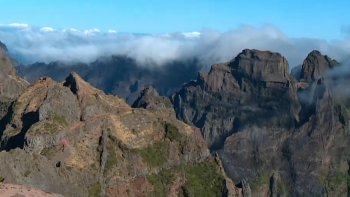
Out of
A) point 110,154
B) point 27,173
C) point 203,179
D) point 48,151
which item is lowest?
point 203,179

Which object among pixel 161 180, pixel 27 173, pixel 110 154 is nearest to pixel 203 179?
pixel 161 180

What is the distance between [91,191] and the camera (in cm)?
11912

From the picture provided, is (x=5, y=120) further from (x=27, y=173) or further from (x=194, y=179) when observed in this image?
(x=194, y=179)

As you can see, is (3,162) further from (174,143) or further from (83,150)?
(174,143)

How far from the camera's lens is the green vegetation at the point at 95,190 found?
119m

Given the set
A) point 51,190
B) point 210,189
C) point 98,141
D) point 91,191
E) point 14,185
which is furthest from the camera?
point 210,189

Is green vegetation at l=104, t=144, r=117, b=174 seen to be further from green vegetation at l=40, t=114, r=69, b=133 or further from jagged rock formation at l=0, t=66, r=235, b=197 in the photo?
green vegetation at l=40, t=114, r=69, b=133

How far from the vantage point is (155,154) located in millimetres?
133875

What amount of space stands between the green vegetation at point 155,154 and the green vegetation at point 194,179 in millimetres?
2312

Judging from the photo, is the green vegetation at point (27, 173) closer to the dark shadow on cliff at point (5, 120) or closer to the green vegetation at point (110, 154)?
the green vegetation at point (110, 154)

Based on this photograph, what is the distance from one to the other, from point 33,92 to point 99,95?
1511cm

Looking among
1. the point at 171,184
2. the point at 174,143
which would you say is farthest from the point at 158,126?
the point at 171,184

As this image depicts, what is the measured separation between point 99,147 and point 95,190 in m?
10.4

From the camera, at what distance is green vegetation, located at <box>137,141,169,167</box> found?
132 metres
